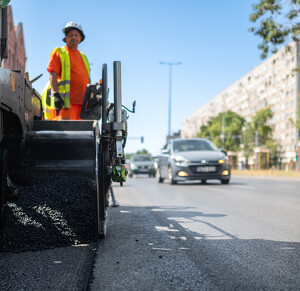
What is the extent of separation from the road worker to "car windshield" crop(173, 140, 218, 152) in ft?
35.6

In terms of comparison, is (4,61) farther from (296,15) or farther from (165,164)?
(296,15)

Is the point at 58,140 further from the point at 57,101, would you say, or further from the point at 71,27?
the point at 71,27

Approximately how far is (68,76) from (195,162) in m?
10.1

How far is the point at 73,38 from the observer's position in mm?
6906

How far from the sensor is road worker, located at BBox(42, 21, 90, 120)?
6707 mm

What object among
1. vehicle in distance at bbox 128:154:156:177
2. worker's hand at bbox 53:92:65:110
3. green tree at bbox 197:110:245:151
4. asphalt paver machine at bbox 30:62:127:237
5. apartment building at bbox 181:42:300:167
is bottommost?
vehicle in distance at bbox 128:154:156:177

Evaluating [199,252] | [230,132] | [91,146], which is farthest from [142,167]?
[230,132]

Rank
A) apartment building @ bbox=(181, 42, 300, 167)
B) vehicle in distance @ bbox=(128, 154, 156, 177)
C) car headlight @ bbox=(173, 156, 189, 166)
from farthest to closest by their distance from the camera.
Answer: apartment building @ bbox=(181, 42, 300, 167)
vehicle in distance @ bbox=(128, 154, 156, 177)
car headlight @ bbox=(173, 156, 189, 166)

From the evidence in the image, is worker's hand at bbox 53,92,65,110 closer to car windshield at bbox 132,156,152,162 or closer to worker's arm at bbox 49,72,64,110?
worker's arm at bbox 49,72,64,110

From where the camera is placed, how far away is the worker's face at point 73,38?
6.89 meters

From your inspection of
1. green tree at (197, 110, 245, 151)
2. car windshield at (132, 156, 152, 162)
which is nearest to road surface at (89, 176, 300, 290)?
car windshield at (132, 156, 152, 162)

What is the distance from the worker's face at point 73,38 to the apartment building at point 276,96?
69.6 metres

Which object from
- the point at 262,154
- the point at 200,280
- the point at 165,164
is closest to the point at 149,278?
the point at 200,280

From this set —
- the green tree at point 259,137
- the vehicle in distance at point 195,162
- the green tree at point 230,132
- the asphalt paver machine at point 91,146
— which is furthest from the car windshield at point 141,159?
the green tree at point 230,132
